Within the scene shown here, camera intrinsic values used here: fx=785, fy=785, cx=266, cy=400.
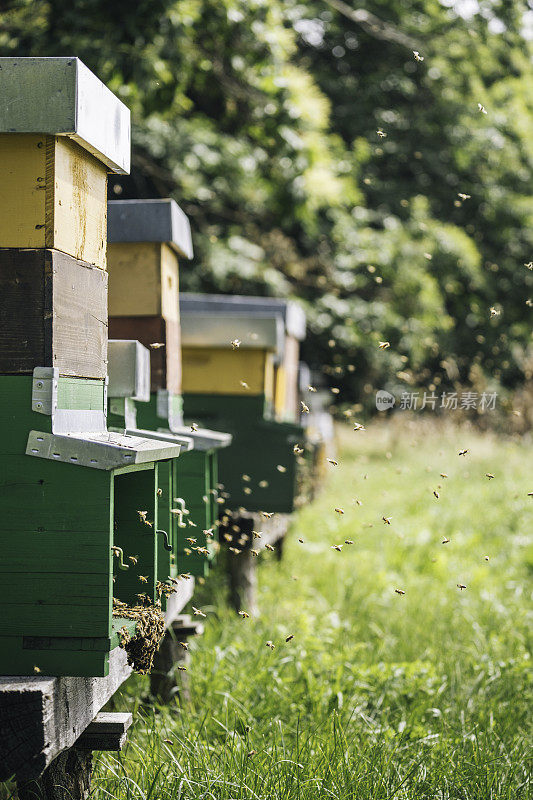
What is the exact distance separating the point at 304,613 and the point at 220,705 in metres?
0.98

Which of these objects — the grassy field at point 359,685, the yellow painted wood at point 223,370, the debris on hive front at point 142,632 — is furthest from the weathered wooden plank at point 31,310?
the yellow painted wood at point 223,370

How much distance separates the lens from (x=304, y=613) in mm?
3793

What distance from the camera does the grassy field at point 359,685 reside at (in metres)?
2.23

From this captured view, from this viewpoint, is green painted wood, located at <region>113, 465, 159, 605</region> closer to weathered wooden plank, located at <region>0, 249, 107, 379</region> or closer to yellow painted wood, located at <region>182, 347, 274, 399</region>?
weathered wooden plank, located at <region>0, 249, 107, 379</region>

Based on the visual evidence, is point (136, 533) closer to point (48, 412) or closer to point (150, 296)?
point (48, 412)

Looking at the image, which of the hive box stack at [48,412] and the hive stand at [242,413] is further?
the hive stand at [242,413]

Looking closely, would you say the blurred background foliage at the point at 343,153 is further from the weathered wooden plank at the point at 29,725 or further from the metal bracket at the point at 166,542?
the weathered wooden plank at the point at 29,725

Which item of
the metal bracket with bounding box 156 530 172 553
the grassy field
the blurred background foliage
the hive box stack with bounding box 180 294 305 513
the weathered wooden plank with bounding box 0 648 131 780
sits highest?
the blurred background foliage

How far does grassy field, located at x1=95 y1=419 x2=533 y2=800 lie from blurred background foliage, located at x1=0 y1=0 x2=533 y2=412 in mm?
1301

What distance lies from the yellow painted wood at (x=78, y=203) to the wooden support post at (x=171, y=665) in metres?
1.60

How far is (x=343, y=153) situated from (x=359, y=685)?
738 cm

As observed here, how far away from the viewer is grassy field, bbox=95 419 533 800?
223cm

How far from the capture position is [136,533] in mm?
1977

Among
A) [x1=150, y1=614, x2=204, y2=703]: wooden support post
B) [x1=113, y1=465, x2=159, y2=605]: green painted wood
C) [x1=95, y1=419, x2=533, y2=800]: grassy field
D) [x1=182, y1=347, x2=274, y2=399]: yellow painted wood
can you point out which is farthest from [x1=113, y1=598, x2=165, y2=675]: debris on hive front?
[x1=182, y1=347, x2=274, y2=399]: yellow painted wood
